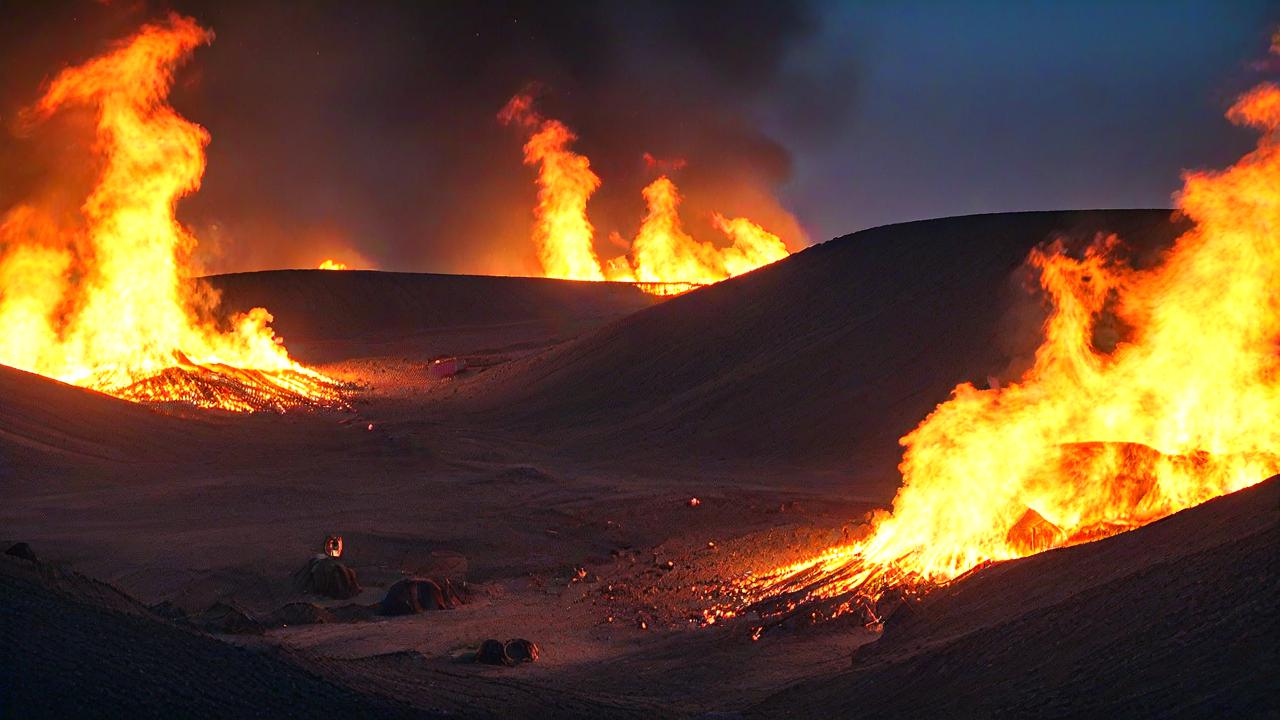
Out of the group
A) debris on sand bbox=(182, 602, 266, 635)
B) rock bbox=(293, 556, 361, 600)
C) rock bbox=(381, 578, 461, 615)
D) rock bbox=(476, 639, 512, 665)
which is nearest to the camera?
rock bbox=(476, 639, 512, 665)

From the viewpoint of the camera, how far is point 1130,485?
1128cm

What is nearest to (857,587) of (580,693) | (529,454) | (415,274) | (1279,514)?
(580,693)

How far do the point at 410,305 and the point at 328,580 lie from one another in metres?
63.7

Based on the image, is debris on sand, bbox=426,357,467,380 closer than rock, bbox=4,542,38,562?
No

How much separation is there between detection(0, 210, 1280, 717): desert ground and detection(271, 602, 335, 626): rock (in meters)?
0.16

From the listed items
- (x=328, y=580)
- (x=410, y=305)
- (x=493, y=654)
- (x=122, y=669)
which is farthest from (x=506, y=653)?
(x=410, y=305)

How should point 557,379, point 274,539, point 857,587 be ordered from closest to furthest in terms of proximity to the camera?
point 857,587
point 274,539
point 557,379

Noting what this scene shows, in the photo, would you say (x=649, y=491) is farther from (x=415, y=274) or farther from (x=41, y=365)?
(x=415, y=274)

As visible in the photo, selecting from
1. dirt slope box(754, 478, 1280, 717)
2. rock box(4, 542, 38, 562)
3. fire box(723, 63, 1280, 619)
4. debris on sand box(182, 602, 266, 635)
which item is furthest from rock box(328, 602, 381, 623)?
dirt slope box(754, 478, 1280, 717)

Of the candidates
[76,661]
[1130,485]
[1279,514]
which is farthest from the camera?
[1130,485]

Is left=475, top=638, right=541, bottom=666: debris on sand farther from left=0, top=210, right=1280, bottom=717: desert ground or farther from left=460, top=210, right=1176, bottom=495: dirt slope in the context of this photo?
left=460, top=210, right=1176, bottom=495: dirt slope

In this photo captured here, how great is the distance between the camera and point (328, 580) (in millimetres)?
14148

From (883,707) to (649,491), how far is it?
13.2 meters

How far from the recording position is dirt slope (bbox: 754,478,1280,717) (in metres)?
6.31
